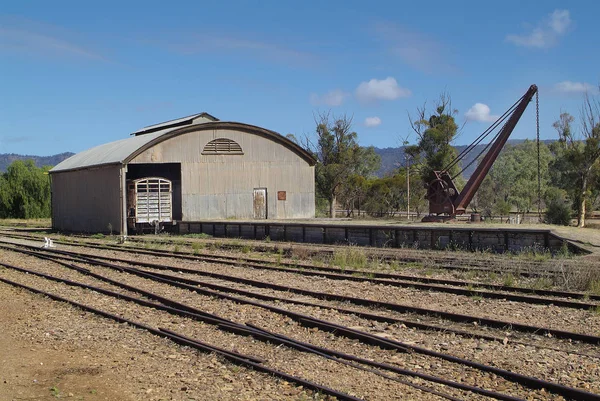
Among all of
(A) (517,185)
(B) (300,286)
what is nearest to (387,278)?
(B) (300,286)

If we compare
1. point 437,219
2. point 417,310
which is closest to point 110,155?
point 437,219

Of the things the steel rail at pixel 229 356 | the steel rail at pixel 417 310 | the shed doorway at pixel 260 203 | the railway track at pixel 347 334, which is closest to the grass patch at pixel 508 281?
the steel rail at pixel 417 310

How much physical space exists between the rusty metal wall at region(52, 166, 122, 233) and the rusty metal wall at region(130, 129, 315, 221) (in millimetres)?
2450

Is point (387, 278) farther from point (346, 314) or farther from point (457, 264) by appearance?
point (346, 314)

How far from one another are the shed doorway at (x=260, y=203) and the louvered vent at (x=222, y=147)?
2.48 meters

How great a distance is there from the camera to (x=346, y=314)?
1060 centimetres

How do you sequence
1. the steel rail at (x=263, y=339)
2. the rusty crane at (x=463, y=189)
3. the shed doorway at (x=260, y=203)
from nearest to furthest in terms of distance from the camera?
the steel rail at (x=263, y=339) < the rusty crane at (x=463, y=189) < the shed doorway at (x=260, y=203)

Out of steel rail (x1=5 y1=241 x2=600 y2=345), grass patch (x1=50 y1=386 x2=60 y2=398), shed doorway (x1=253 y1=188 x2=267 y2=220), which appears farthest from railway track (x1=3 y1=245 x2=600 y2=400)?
shed doorway (x1=253 y1=188 x2=267 y2=220)

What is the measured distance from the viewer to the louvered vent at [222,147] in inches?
1366

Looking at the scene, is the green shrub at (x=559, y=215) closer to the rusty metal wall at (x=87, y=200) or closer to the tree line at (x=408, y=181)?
the tree line at (x=408, y=181)

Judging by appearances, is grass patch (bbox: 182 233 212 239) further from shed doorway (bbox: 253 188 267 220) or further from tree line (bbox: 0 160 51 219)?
tree line (bbox: 0 160 51 219)

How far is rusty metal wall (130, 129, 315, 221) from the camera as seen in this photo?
111 feet

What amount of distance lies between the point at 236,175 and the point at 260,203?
218 cm

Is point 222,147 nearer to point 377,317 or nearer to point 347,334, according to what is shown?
point 377,317
